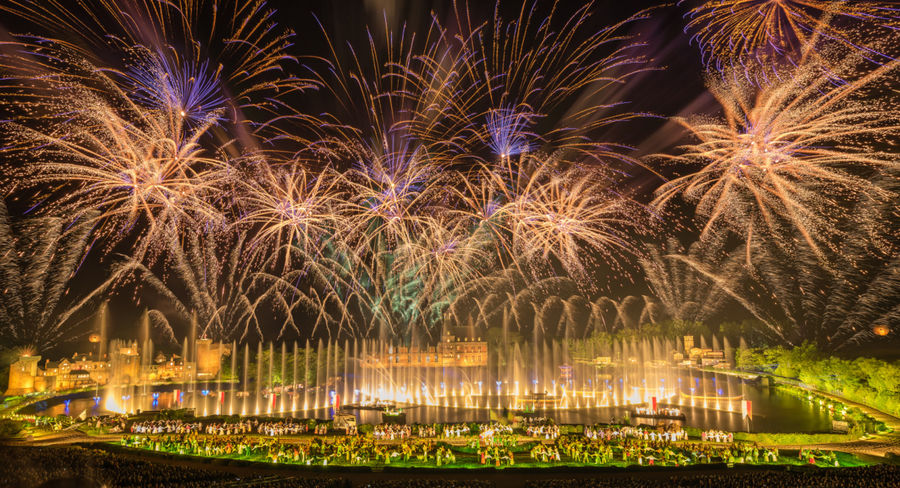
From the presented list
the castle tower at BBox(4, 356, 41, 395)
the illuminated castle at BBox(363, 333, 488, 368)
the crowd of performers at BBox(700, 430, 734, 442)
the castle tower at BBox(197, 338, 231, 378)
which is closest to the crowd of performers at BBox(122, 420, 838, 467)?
the crowd of performers at BBox(700, 430, 734, 442)

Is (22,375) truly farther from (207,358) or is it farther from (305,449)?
(305,449)

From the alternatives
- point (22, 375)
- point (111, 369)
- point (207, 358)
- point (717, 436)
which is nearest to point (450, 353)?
point (207, 358)

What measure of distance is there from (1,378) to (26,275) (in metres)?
31.5

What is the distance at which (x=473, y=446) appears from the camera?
29812 mm

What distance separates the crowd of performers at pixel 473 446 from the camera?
1057 inches

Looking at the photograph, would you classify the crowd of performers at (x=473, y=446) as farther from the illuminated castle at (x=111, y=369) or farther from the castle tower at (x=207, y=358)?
the castle tower at (x=207, y=358)

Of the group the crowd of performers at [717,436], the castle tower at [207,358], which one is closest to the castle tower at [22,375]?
the castle tower at [207,358]

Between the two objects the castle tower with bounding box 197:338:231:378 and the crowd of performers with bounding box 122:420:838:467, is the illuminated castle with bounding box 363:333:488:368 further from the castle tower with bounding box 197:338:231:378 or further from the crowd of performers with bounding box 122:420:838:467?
the crowd of performers with bounding box 122:420:838:467

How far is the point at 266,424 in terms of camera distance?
116 feet

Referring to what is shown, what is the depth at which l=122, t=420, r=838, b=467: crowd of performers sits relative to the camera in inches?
1057

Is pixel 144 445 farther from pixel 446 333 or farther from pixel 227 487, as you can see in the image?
pixel 446 333

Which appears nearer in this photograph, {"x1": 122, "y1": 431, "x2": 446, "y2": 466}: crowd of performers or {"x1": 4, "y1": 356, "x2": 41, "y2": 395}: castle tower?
{"x1": 122, "y1": 431, "x2": 446, "y2": 466}: crowd of performers

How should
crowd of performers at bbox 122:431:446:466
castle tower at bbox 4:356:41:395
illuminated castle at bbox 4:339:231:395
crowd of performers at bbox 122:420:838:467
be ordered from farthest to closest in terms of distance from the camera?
illuminated castle at bbox 4:339:231:395 → castle tower at bbox 4:356:41:395 → crowd of performers at bbox 122:431:446:466 → crowd of performers at bbox 122:420:838:467

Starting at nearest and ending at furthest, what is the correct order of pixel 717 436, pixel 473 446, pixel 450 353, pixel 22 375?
pixel 473 446 < pixel 717 436 < pixel 22 375 < pixel 450 353
